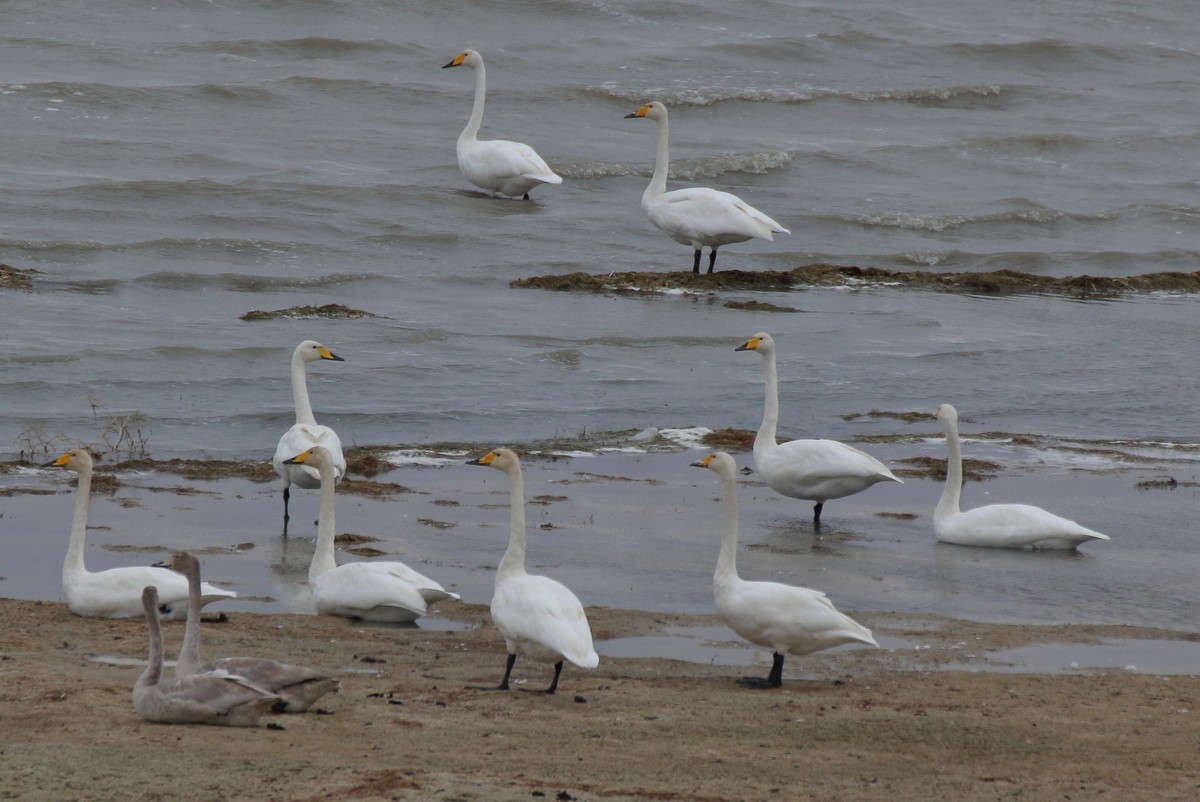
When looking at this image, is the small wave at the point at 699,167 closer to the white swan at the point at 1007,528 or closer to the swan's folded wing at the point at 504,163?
Result: the swan's folded wing at the point at 504,163

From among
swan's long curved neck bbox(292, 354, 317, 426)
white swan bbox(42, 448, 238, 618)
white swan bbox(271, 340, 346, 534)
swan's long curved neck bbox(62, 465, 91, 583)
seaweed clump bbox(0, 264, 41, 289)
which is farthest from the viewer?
seaweed clump bbox(0, 264, 41, 289)

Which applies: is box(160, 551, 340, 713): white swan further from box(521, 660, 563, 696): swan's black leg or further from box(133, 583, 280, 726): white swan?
box(521, 660, 563, 696): swan's black leg

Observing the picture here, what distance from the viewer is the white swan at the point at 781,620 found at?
25.6ft

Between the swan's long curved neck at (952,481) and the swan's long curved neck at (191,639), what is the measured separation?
5604 mm

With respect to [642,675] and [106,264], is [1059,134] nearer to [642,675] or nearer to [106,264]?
[106,264]

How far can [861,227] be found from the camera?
26.1 m

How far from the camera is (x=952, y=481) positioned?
37.4ft

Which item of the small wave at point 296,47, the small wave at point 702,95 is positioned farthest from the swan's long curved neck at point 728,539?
the small wave at point 296,47

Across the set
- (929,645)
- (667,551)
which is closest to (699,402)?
(667,551)

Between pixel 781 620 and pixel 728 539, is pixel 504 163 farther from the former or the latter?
pixel 781 620

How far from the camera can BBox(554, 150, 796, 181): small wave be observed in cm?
2802

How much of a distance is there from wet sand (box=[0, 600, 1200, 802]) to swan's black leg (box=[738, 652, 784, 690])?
0.09 m

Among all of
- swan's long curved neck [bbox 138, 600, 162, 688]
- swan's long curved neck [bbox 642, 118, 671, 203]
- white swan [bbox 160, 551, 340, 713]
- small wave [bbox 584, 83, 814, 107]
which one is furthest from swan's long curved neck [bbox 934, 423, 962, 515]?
small wave [bbox 584, 83, 814, 107]

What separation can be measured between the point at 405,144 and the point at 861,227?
790cm
